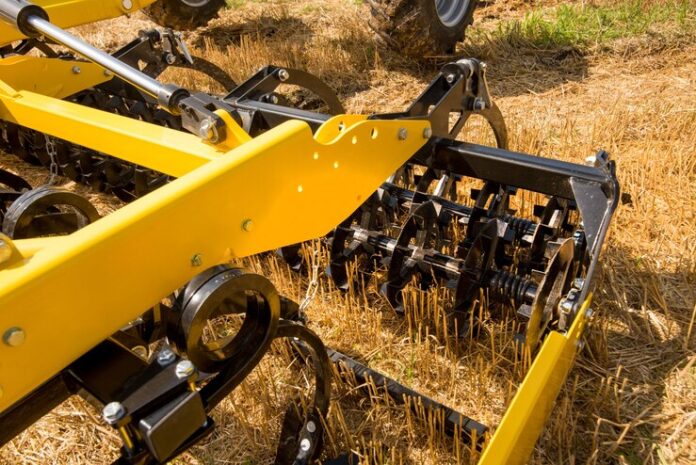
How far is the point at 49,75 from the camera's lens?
304 centimetres

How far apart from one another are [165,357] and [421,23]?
3692 mm

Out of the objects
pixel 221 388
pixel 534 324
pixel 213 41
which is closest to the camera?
pixel 221 388

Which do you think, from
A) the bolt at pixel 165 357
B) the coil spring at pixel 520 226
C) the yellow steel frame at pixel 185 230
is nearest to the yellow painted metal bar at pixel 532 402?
the yellow steel frame at pixel 185 230

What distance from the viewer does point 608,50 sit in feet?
17.0

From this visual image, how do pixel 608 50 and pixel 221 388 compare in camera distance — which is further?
pixel 608 50

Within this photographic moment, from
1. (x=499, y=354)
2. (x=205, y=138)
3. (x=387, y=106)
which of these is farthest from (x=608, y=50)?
(x=205, y=138)

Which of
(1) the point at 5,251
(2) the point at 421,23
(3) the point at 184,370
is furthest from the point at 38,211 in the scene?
(2) the point at 421,23

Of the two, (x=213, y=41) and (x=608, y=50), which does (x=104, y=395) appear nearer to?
(x=608, y=50)

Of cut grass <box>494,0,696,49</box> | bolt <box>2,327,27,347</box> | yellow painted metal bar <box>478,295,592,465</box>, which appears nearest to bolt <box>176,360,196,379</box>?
bolt <box>2,327,27,347</box>

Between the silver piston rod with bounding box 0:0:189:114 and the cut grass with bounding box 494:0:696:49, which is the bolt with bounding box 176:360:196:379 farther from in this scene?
the cut grass with bounding box 494:0:696:49

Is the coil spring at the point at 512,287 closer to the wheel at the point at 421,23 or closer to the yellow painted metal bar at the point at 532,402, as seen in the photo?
the yellow painted metal bar at the point at 532,402

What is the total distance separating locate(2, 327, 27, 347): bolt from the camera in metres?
0.96

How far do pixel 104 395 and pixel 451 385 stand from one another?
4.50ft

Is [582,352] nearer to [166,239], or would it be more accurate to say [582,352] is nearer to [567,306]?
[567,306]
